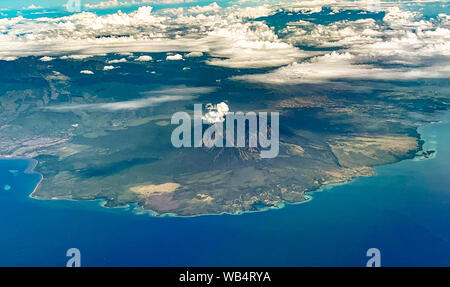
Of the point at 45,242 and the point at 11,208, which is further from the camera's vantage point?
the point at 11,208

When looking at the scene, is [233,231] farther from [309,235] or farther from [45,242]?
[45,242]

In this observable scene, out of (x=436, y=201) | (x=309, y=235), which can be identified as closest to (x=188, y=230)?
(x=309, y=235)

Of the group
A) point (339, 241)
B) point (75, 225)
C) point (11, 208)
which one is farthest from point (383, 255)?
point (11, 208)

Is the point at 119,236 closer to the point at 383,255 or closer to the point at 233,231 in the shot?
the point at 233,231
